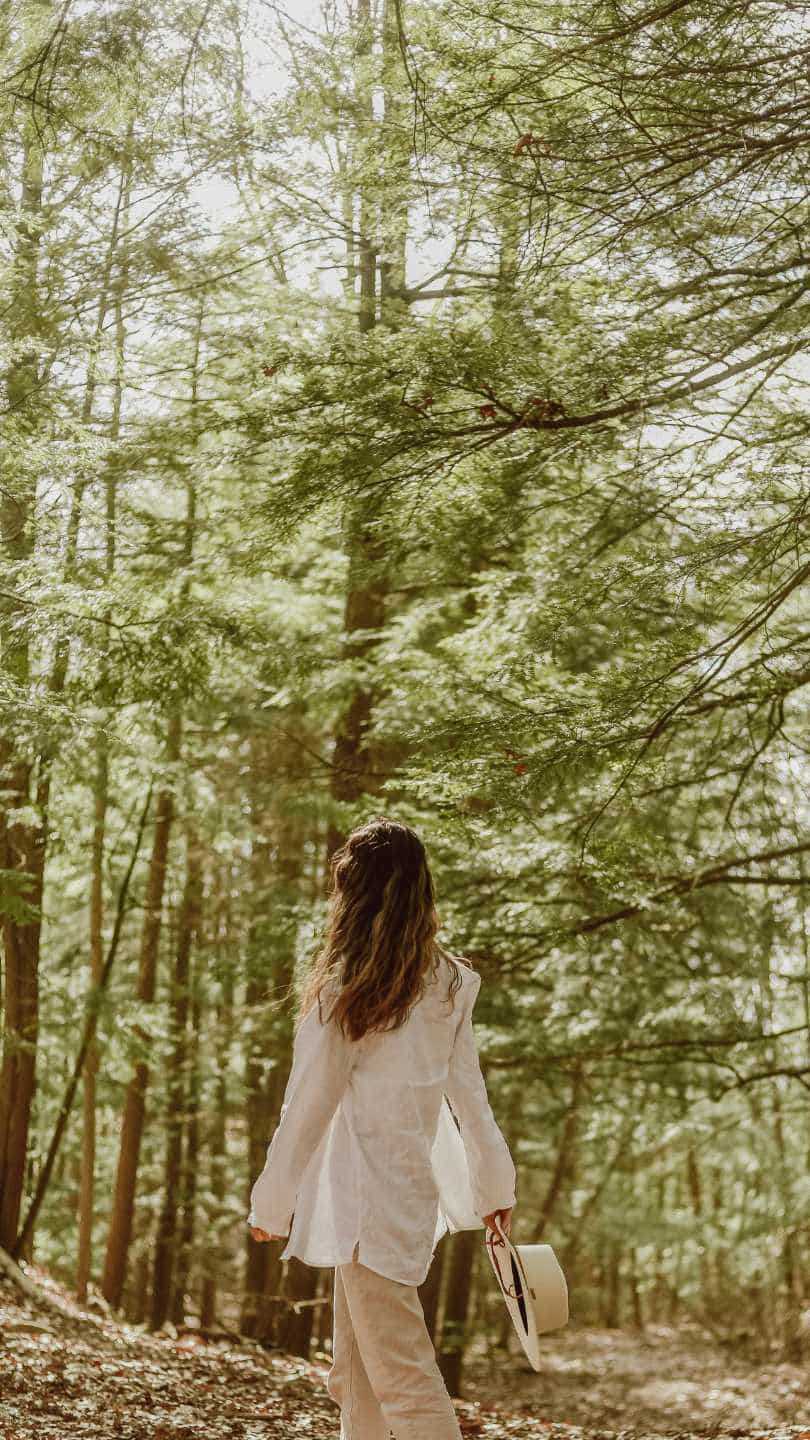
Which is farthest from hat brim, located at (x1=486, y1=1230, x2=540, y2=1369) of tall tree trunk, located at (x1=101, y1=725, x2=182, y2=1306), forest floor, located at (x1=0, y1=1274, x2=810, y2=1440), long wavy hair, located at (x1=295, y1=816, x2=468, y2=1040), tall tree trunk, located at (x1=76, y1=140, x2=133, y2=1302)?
tall tree trunk, located at (x1=101, y1=725, x2=182, y2=1306)

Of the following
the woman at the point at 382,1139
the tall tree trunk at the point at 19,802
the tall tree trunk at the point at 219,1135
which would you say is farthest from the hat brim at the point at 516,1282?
the tall tree trunk at the point at 219,1135

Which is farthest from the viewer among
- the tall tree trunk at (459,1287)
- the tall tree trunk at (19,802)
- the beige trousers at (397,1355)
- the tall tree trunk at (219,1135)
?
the tall tree trunk at (219,1135)

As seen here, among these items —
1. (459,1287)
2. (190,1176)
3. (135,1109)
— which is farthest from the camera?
(190,1176)

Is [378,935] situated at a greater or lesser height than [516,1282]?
greater

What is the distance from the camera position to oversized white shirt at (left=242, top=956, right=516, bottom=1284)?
3605 mm

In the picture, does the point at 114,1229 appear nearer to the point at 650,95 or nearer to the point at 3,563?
the point at 3,563

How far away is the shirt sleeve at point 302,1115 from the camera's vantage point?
3.69 m

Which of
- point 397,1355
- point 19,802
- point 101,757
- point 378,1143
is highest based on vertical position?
point 101,757

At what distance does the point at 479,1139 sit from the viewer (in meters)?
3.80

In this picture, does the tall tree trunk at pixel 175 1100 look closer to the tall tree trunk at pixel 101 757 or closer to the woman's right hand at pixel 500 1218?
the tall tree trunk at pixel 101 757

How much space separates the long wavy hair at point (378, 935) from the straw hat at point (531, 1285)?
2.71ft

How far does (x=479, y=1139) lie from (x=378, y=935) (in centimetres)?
68

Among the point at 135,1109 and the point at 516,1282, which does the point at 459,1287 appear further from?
the point at 516,1282

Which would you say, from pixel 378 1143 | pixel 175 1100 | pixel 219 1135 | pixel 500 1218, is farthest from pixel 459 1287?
pixel 378 1143
